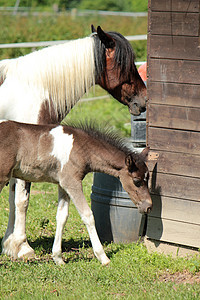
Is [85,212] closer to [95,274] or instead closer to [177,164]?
[95,274]

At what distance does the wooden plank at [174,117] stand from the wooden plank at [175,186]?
495 millimetres

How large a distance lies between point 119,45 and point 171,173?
4.88 feet

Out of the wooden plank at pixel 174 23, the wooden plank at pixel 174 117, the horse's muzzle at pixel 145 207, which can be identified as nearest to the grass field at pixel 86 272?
the horse's muzzle at pixel 145 207

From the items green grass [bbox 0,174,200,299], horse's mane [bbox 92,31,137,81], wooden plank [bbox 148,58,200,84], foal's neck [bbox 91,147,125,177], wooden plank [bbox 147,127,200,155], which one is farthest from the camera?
horse's mane [bbox 92,31,137,81]

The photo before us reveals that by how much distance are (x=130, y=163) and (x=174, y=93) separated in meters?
0.78

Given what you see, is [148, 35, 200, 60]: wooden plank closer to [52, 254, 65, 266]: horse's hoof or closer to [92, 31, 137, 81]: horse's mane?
[92, 31, 137, 81]: horse's mane

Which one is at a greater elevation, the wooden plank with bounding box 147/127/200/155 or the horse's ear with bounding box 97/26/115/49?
the horse's ear with bounding box 97/26/115/49

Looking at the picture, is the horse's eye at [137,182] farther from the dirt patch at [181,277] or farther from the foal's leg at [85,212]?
the dirt patch at [181,277]

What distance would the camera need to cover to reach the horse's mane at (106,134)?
4.50 metres

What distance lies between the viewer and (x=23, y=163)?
4.23 meters

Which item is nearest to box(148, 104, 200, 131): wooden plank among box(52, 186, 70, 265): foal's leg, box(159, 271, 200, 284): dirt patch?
box(52, 186, 70, 265): foal's leg

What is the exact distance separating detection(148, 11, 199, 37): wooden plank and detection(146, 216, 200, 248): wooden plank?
1.81 meters

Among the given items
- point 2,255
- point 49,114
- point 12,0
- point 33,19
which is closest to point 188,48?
point 49,114

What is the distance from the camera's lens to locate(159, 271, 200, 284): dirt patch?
12.9 ft
